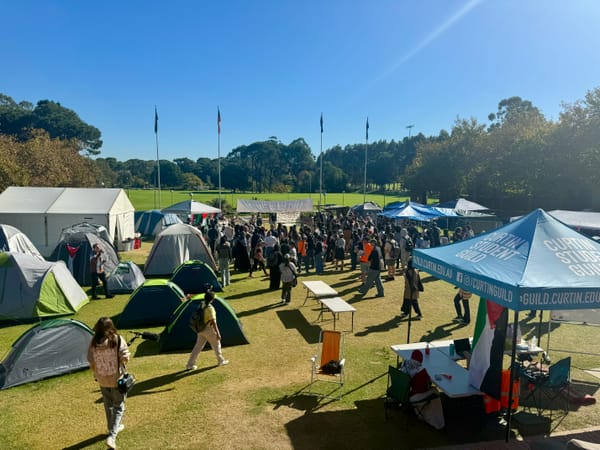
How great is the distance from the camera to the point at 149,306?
1015 cm

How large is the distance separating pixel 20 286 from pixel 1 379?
4.22 meters

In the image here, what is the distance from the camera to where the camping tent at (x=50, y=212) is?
2003 cm

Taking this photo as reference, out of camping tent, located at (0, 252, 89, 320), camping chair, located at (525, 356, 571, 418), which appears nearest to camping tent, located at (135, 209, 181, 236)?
camping tent, located at (0, 252, 89, 320)

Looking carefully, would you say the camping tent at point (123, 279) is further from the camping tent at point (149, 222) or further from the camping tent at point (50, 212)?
the camping tent at point (149, 222)

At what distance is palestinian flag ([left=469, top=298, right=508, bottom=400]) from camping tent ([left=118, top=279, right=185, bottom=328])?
7226mm

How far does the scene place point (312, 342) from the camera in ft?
30.1

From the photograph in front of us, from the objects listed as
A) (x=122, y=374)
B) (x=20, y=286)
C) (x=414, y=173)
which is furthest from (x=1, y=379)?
(x=414, y=173)

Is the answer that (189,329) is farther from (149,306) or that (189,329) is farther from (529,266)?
(529,266)

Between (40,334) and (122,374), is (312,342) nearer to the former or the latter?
(122,374)

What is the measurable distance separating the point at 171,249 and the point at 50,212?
8.71 m

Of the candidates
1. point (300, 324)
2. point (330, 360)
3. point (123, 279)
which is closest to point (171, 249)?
point (123, 279)

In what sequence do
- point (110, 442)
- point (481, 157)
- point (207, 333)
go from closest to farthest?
point (110, 442)
point (207, 333)
point (481, 157)

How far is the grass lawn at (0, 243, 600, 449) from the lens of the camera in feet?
18.2

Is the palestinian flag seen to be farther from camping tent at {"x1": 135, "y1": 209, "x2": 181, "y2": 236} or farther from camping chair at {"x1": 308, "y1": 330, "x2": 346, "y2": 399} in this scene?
camping tent at {"x1": 135, "y1": 209, "x2": 181, "y2": 236}
